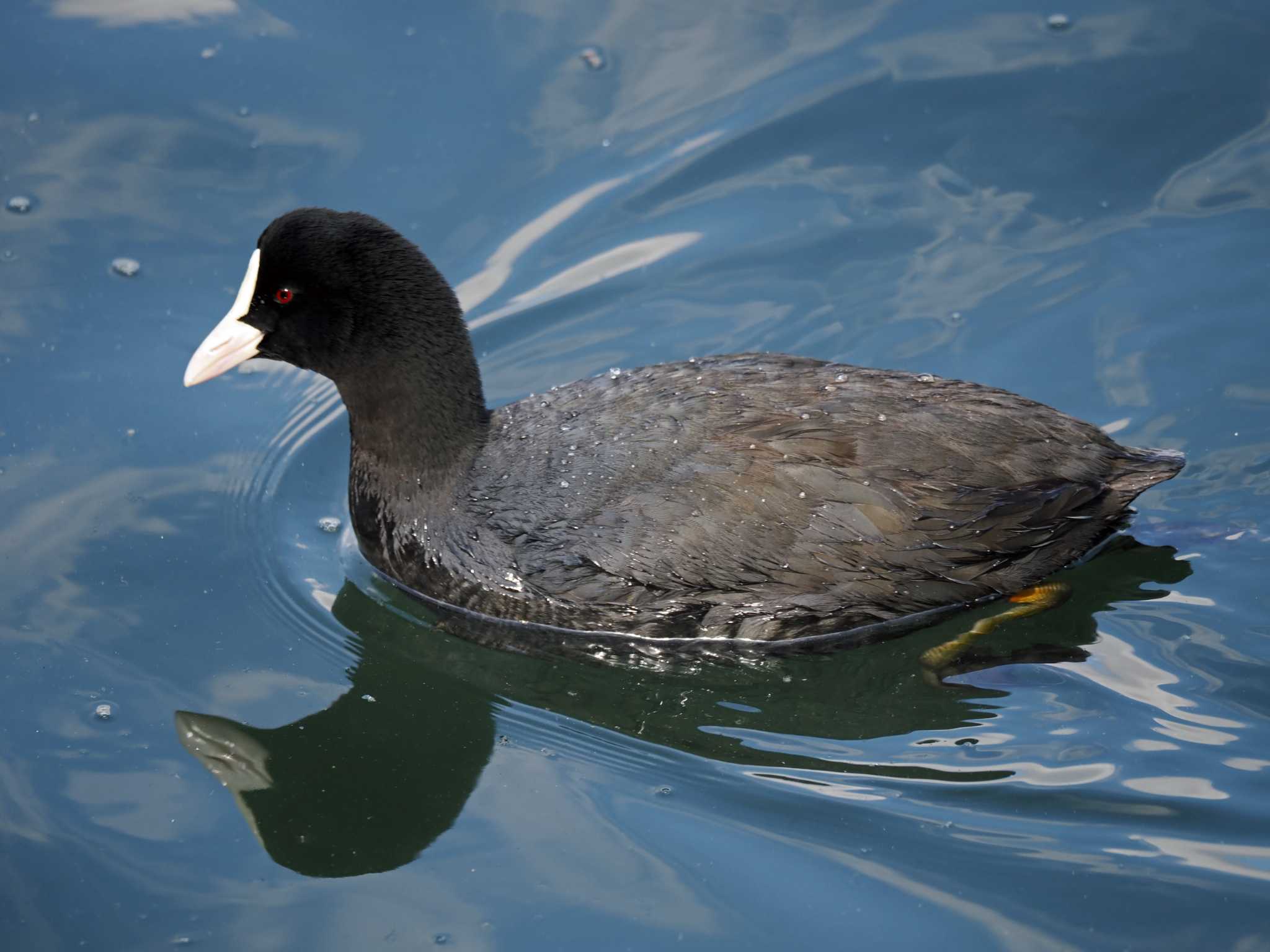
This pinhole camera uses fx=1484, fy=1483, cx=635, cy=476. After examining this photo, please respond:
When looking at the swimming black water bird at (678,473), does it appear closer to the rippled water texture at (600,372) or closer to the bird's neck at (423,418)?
the bird's neck at (423,418)

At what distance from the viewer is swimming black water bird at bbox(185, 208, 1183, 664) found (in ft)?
14.7

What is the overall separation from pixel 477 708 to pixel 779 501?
1.15 m

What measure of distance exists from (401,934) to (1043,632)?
2249 millimetres

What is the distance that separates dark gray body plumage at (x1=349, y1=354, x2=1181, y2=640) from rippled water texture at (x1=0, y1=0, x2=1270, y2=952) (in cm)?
26

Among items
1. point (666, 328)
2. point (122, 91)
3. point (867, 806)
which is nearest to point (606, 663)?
point (867, 806)

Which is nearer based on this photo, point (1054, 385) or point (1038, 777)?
point (1038, 777)

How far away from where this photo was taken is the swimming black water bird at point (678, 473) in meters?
4.48

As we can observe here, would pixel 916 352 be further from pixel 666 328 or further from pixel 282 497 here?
pixel 282 497

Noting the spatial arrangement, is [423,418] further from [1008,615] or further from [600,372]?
[1008,615]

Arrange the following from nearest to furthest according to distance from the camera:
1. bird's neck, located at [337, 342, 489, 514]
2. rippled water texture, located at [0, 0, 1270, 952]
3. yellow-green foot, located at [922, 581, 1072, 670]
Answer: rippled water texture, located at [0, 0, 1270, 952] < yellow-green foot, located at [922, 581, 1072, 670] < bird's neck, located at [337, 342, 489, 514]

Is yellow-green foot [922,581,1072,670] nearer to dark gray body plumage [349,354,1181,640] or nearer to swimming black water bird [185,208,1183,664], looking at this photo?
swimming black water bird [185,208,1183,664]

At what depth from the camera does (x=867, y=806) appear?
13.5 feet

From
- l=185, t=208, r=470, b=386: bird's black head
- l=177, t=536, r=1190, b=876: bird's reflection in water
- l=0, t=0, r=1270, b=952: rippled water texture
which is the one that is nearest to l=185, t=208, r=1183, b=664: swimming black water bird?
l=185, t=208, r=470, b=386: bird's black head

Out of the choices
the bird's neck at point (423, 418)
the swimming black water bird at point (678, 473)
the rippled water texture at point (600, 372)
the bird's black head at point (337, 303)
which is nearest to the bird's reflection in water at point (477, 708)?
the rippled water texture at point (600, 372)
